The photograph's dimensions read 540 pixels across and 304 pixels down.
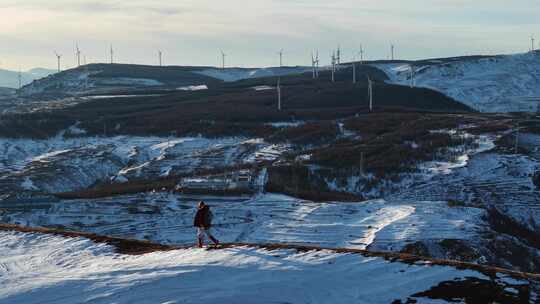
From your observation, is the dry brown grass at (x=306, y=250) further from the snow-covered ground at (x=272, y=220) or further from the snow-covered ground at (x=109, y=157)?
the snow-covered ground at (x=109, y=157)

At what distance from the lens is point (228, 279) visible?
88.2 ft

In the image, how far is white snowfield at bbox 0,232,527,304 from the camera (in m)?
25.2

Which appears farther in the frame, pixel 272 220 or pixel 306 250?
pixel 272 220

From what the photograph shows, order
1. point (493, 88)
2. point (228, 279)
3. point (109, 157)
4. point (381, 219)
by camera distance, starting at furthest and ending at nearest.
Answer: point (493, 88)
point (109, 157)
point (381, 219)
point (228, 279)

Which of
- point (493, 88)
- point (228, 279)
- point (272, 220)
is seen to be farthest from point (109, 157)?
point (493, 88)

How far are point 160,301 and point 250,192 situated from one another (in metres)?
47.5

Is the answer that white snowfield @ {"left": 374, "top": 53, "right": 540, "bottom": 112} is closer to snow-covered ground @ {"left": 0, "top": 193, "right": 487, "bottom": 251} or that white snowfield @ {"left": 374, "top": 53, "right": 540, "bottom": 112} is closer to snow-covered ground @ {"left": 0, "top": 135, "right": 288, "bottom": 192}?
snow-covered ground @ {"left": 0, "top": 135, "right": 288, "bottom": 192}

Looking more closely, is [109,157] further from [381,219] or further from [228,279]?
[228,279]

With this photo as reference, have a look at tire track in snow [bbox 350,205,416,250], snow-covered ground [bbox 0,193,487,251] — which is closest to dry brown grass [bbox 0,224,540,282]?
snow-covered ground [bbox 0,193,487,251]

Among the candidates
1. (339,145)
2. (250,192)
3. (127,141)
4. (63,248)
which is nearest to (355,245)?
(250,192)

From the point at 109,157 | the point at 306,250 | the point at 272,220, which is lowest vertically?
the point at 272,220

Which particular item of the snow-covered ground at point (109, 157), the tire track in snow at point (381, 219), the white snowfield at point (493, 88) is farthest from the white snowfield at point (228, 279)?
the white snowfield at point (493, 88)

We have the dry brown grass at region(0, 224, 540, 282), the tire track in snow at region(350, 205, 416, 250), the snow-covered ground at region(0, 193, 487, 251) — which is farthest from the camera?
the snow-covered ground at region(0, 193, 487, 251)

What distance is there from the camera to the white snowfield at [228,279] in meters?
25.2
